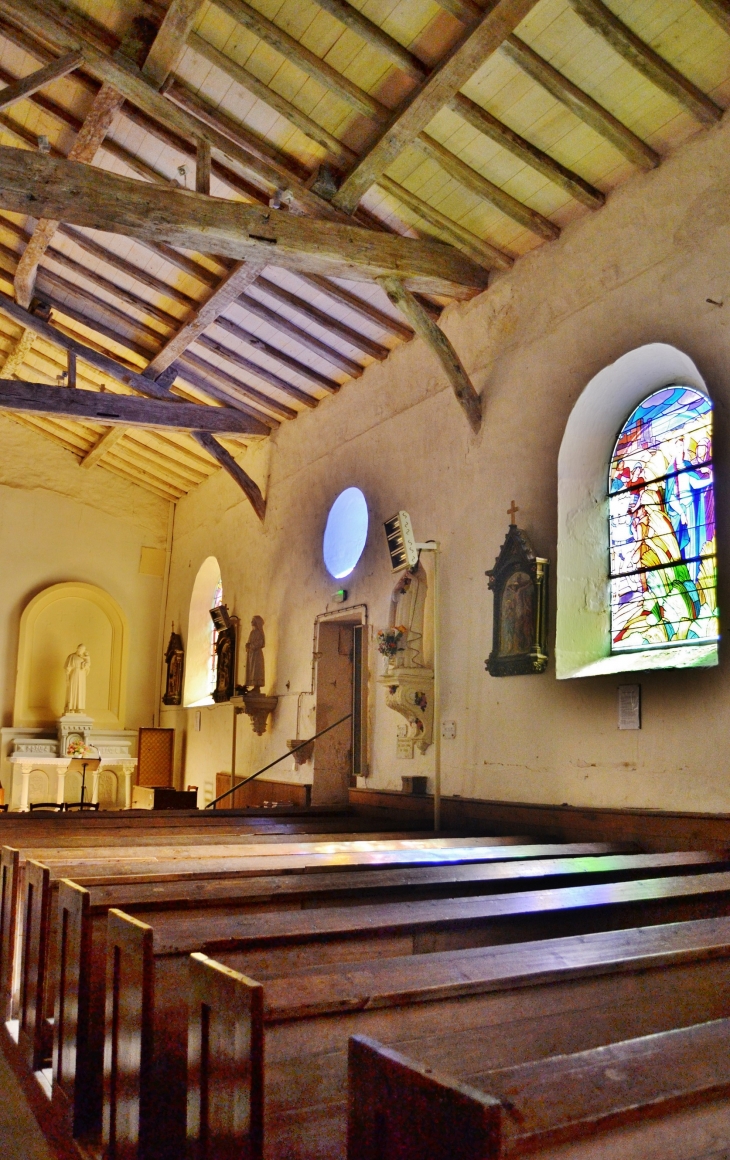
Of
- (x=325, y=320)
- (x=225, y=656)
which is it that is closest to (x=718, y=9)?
(x=325, y=320)

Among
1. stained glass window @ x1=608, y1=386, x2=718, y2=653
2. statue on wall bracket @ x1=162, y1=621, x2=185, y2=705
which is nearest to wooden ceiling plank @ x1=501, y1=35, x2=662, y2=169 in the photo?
stained glass window @ x1=608, y1=386, x2=718, y2=653

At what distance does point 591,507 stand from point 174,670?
312 inches

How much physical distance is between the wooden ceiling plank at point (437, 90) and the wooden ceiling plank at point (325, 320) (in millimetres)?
1694

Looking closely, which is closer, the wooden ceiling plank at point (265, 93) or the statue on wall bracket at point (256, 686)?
the wooden ceiling plank at point (265, 93)

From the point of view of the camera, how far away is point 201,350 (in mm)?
9250

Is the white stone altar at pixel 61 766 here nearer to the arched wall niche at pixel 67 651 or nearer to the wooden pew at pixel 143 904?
the arched wall niche at pixel 67 651

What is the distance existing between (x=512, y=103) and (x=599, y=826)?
402cm

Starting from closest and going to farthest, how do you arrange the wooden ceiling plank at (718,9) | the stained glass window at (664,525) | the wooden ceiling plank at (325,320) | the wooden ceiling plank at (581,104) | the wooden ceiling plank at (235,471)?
the wooden ceiling plank at (718,9)
the wooden ceiling plank at (581,104)
the stained glass window at (664,525)
the wooden ceiling plank at (325,320)
the wooden ceiling plank at (235,471)

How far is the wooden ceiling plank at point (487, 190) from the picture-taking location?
224 inches

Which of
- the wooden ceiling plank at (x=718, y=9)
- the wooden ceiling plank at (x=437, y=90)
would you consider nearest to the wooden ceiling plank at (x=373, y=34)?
the wooden ceiling plank at (x=437, y=90)

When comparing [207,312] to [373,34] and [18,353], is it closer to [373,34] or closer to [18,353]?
[373,34]

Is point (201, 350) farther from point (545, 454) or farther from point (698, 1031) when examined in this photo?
point (698, 1031)

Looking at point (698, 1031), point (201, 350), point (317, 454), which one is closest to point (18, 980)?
point (698, 1031)

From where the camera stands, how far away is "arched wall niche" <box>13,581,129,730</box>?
494 inches
